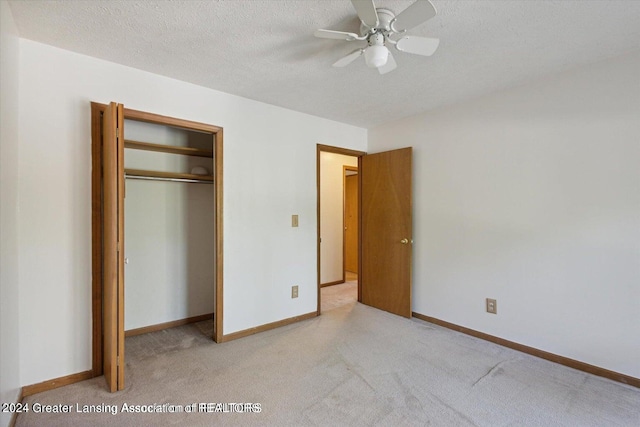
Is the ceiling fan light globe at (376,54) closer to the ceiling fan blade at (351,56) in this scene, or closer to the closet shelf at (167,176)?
the ceiling fan blade at (351,56)

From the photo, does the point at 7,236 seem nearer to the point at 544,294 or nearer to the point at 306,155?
the point at 306,155

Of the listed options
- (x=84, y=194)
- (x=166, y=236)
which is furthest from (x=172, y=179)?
(x=84, y=194)

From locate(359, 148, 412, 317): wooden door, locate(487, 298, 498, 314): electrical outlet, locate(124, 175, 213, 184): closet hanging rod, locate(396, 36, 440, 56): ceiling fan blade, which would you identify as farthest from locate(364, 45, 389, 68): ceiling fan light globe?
locate(487, 298, 498, 314): electrical outlet

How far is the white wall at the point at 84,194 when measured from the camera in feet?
6.74

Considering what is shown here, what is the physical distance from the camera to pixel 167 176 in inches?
123

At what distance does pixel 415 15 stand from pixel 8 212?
2.45m

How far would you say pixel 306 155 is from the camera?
353 centimetres

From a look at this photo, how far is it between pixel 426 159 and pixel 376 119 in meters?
0.78

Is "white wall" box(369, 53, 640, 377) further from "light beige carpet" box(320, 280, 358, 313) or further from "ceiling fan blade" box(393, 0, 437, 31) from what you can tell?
"ceiling fan blade" box(393, 0, 437, 31)

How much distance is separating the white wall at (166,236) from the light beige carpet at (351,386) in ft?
1.32

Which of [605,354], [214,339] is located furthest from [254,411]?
[605,354]

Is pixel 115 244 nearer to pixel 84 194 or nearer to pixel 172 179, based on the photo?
pixel 84 194

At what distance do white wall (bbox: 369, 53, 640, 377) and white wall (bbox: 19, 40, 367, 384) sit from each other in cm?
170

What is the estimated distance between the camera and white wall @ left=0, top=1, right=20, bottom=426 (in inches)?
62.9
